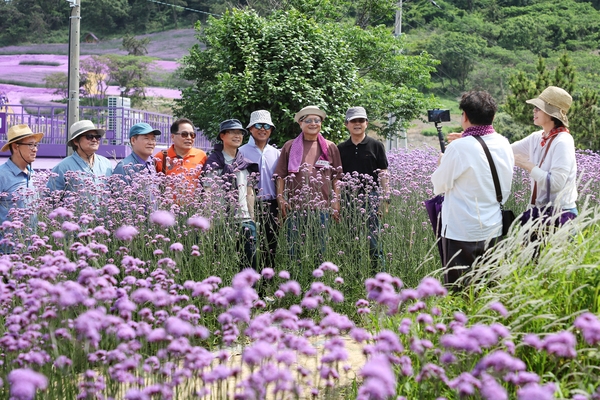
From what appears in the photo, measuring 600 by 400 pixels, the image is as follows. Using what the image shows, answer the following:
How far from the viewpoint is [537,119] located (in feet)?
14.9

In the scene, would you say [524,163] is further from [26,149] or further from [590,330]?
[26,149]

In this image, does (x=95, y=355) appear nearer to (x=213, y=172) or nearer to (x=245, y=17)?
(x=213, y=172)

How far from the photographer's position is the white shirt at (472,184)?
4148 millimetres

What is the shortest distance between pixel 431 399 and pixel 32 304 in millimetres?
1780

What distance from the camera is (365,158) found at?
6074 mm

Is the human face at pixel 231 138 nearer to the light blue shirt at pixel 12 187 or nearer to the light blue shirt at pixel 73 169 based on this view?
the light blue shirt at pixel 73 169

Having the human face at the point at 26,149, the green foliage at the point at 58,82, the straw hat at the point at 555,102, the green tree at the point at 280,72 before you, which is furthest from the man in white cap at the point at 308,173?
the green foliage at the point at 58,82

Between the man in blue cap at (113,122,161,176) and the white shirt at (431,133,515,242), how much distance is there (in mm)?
2696

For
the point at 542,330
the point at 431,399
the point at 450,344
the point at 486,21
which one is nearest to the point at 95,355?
the point at 450,344

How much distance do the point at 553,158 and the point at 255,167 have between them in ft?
8.34

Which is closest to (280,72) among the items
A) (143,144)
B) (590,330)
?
(143,144)

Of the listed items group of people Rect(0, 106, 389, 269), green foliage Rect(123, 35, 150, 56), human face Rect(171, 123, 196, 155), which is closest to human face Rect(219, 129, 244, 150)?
group of people Rect(0, 106, 389, 269)

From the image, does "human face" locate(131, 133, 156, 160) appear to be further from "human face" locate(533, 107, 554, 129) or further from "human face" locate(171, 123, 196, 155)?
"human face" locate(533, 107, 554, 129)

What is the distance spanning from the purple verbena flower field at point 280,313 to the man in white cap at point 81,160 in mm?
182
